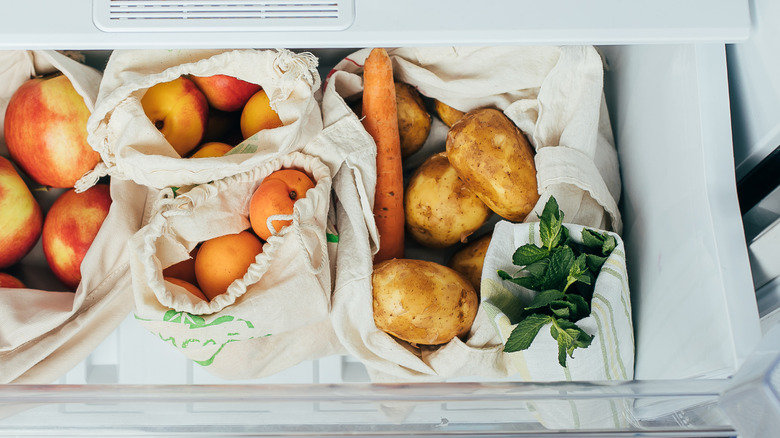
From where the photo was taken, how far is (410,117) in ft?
3.00

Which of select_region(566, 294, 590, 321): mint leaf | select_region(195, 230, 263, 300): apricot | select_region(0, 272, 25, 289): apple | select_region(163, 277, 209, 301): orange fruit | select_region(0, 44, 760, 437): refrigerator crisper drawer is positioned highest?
select_region(0, 44, 760, 437): refrigerator crisper drawer

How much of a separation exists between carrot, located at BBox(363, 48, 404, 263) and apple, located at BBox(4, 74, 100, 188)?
404 mm

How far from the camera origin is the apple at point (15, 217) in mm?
793

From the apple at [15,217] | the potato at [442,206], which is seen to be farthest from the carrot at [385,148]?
the apple at [15,217]

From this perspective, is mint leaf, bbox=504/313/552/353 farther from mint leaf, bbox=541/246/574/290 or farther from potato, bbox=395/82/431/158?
potato, bbox=395/82/431/158

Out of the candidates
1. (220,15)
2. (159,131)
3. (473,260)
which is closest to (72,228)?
(159,131)

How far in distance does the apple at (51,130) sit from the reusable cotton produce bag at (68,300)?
1.1 inches

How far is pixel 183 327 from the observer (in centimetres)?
74

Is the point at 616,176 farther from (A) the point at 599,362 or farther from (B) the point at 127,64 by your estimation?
(B) the point at 127,64

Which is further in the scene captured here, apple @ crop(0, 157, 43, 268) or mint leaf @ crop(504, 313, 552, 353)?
apple @ crop(0, 157, 43, 268)

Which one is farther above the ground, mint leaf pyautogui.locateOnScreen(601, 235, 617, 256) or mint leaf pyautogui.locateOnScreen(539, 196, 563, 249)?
mint leaf pyautogui.locateOnScreen(539, 196, 563, 249)

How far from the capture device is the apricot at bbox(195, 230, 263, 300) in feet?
2.60

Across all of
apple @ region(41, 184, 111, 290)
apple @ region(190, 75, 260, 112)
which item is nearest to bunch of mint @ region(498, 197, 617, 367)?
apple @ region(190, 75, 260, 112)

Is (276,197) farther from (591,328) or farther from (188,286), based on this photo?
(591,328)
